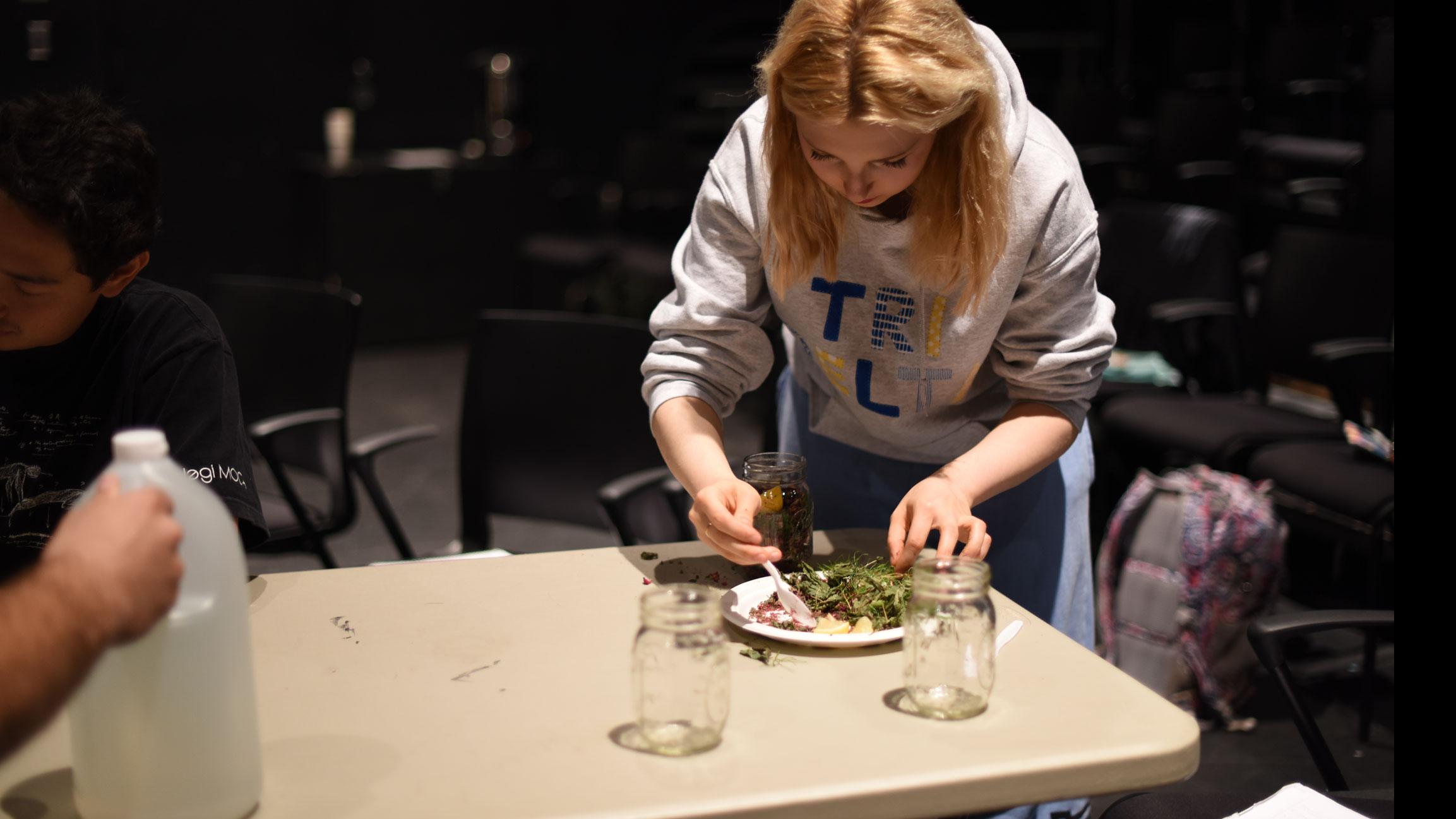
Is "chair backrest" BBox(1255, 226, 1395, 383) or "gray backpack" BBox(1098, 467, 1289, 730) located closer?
"gray backpack" BBox(1098, 467, 1289, 730)

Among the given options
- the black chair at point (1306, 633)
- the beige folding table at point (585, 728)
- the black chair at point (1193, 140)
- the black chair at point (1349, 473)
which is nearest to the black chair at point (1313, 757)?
the black chair at point (1306, 633)

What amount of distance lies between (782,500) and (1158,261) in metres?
2.82

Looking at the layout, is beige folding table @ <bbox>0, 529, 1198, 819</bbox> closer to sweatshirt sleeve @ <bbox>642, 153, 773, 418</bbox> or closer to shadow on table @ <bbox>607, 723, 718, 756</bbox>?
shadow on table @ <bbox>607, 723, 718, 756</bbox>

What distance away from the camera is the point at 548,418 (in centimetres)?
245

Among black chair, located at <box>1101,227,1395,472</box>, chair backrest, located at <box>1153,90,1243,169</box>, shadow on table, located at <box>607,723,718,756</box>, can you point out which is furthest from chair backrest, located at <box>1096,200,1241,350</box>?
shadow on table, located at <box>607,723,718,756</box>

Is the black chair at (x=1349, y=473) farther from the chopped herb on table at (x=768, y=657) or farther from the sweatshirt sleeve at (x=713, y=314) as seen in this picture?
the chopped herb on table at (x=768, y=657)

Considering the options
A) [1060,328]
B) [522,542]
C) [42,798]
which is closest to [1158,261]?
[522,542]

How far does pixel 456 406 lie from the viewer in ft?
17.7

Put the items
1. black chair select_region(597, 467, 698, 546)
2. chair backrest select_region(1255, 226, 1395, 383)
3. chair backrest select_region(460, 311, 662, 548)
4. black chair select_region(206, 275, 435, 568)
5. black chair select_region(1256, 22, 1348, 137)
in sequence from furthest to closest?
black chair select_region(1256, 22, 1348, 137) < chair backrest select_region(1255, 226, 1395, 383) < black chair select_region(206, 275, 435, 568) < chair backrest select_region(460, 311, 662, 548) < black chair select_region(597, 467, 698, 546)

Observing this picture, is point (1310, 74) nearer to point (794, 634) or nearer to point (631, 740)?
point (794, 634)

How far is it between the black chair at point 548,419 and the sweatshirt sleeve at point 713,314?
834 mm

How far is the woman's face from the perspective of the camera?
1316mm

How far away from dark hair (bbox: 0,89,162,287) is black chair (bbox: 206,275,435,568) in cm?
121

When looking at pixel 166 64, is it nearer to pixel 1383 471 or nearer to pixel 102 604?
pixel 1383 471
